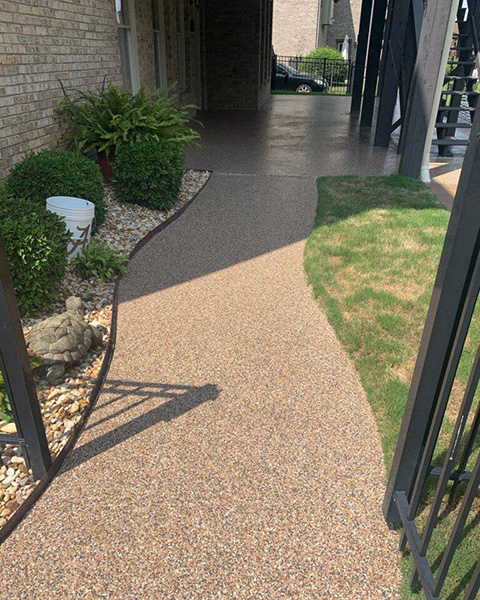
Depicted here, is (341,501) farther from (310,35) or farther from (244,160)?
(310,35)

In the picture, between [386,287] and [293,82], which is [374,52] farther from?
[293,82]

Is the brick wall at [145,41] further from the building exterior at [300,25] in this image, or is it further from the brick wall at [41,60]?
the building exterior at [300,25]

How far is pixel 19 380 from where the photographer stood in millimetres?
2137

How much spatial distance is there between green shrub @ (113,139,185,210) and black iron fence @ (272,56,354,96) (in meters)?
18.9

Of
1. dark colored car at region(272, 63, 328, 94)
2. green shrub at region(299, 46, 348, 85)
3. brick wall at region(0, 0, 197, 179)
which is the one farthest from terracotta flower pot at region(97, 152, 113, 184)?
green shrub at region(299, 46, 348, 85)

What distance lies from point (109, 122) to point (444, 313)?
548 cm

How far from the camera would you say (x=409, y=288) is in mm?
4219

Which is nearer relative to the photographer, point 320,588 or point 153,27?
point 320,588

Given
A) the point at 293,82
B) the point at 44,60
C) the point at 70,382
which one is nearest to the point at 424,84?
the point at 44,60

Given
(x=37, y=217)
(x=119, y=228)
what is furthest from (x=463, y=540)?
(x=119, y=228)

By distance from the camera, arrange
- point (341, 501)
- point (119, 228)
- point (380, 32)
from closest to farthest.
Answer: point (341, 501) < point (119, 228) < point (380, 32)

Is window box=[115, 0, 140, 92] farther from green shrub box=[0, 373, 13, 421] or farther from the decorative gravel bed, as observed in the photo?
green shrub box=[0, 373, 13, 421]

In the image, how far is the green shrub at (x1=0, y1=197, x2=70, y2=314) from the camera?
3.43 metres

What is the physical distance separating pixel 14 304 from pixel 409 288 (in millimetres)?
3258
